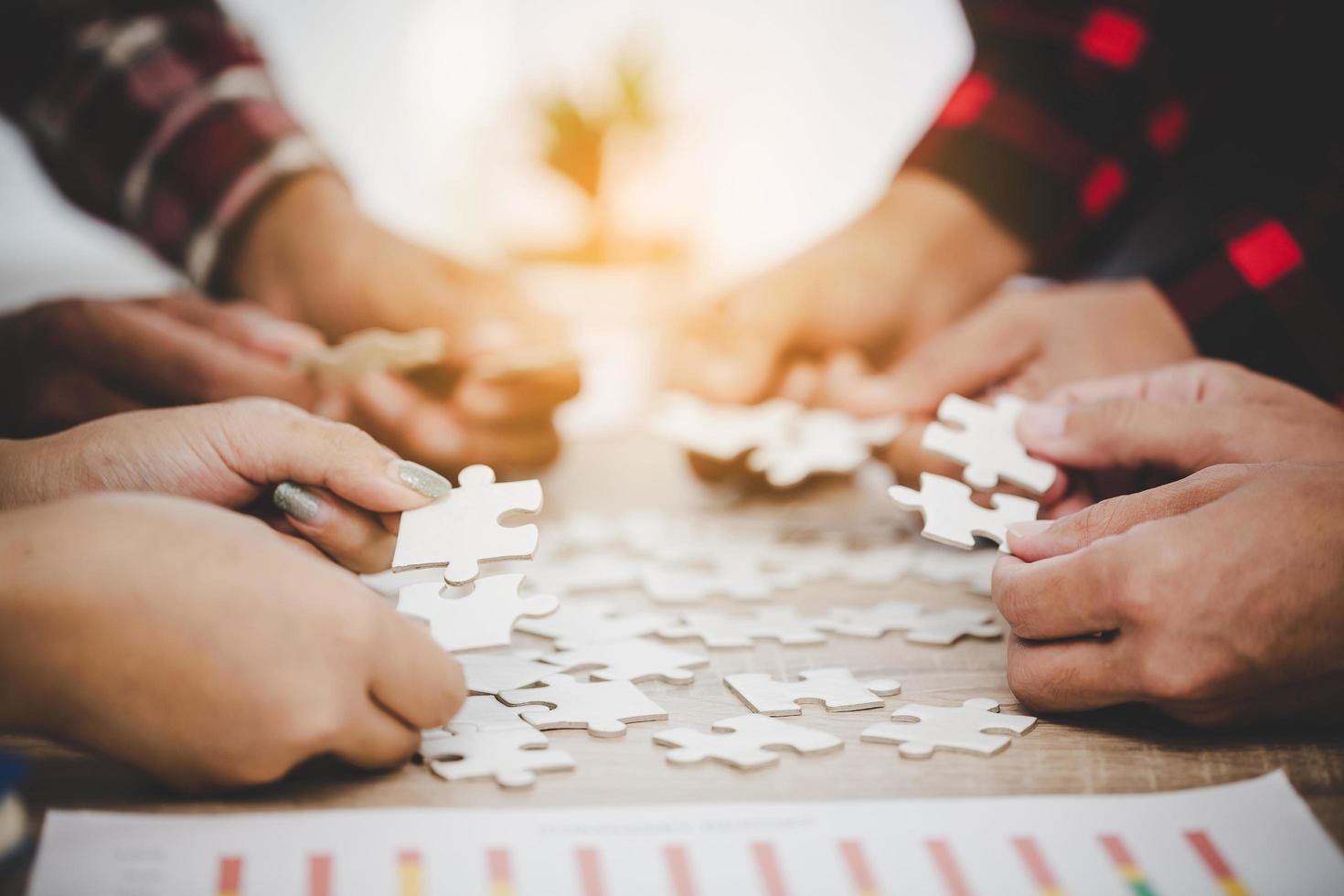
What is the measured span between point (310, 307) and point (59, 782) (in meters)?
1.52

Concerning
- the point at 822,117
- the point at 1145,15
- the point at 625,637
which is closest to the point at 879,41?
the point at 822,117

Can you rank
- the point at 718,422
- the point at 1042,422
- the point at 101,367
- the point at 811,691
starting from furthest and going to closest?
the point at 718,422, the point at 101,367, the point at 1042,422, the point at 811,691

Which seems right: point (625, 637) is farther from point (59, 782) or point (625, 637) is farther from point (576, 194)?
point (576, 194)

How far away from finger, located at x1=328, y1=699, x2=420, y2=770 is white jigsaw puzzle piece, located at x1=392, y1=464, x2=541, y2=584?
16cm

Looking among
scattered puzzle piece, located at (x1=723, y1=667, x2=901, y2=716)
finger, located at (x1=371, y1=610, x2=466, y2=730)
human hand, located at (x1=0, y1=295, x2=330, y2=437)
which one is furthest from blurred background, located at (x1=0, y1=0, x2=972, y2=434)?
finger, located at (x1=371, y1=610, x2=466, y2=730)

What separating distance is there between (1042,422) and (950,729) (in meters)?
0.47

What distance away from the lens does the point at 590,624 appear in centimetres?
130

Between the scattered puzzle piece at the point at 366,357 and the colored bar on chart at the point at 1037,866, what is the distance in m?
1.29

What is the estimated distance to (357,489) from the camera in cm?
98

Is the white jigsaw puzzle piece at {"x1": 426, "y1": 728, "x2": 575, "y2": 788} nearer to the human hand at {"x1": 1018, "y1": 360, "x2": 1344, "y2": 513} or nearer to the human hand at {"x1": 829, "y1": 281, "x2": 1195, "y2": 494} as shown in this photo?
the human hand at {"x1": 1018, "y1": 360, "x2": 1344, "y2": 513}

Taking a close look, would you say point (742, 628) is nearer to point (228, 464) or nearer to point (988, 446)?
point (988, 446)

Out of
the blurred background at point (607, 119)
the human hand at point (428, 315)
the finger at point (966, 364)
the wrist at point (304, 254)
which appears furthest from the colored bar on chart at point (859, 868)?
the blurred background at point (607, 119)

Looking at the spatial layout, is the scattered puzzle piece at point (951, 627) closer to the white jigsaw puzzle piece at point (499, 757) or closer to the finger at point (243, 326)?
the white jigsaw puzzle piece at point (499, 757)

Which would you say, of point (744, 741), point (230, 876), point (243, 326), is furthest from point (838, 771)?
point (243, 326)
